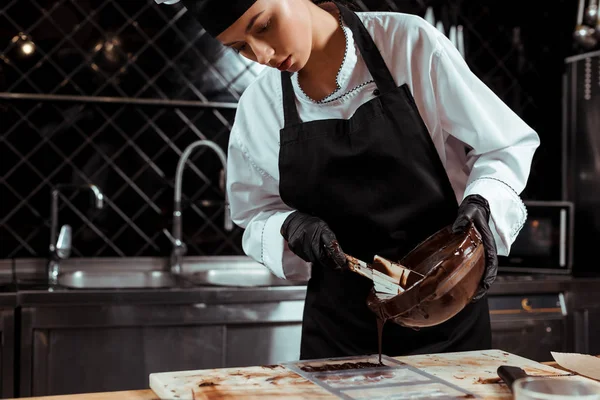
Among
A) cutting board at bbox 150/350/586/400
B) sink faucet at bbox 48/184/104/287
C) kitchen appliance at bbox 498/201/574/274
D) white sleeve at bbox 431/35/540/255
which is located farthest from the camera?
kitchen appliance at bbox 498/201/574/274

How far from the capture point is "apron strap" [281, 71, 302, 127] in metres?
1.56

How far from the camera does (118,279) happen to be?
2859mm

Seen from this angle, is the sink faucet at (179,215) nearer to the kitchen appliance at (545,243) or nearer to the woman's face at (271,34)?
the kitchen appliance at (545,243)

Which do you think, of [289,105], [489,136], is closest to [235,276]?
[289,105]

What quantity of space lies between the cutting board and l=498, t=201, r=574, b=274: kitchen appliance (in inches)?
69.5

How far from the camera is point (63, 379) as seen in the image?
7.32 ft

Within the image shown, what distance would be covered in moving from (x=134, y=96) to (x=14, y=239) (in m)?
0.76

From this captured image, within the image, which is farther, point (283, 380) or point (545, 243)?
point (545, 243)

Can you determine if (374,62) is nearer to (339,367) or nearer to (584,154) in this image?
(339,367)

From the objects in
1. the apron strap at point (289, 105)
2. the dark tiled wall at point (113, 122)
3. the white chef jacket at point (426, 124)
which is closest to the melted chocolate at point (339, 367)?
the white chef jacket at point (426, 124)

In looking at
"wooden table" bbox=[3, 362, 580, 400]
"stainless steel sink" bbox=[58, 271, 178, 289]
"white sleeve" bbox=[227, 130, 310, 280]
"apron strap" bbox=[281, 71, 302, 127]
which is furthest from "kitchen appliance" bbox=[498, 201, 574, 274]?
"wooden table" bbox=[3, 362, 580, 400]

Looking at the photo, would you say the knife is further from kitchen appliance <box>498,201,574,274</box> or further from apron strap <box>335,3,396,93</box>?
kitchen appliance <box>498,201,574,274</box>

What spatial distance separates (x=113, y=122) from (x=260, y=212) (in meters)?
1.44

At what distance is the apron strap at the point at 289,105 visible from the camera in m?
1.56
